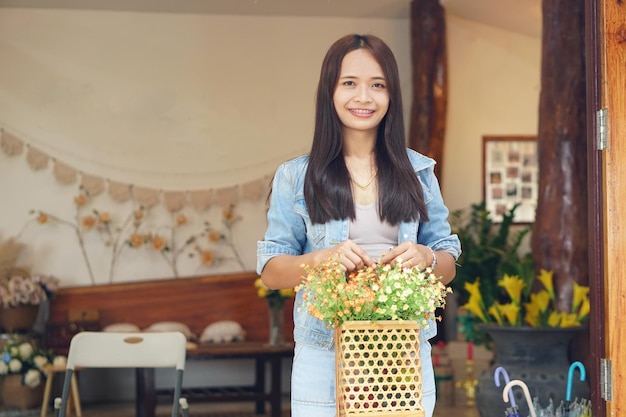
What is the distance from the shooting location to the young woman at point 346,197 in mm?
1843

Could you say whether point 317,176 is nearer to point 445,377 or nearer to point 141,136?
point 445,377

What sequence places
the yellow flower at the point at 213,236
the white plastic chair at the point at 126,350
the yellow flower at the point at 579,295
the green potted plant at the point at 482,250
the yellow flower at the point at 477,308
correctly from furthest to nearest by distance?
the yellow flower at the point at 213,236
the green potted plant at the point at 482,250
the yellow flower at the point at 477,308
the yellow flower at the point at 579,295
the white plastic chair at the point at 126,350

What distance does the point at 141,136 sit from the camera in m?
7.25

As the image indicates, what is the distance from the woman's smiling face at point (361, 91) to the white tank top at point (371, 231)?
0.17 meters

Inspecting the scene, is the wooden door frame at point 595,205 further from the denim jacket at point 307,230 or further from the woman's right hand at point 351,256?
the woman's right hand at point 351,256

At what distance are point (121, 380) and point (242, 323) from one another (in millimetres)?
983

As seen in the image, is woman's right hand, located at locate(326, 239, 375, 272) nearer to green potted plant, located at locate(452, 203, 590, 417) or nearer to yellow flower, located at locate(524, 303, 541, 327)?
green potted plant, located at locate(452, 203, 590, 417)

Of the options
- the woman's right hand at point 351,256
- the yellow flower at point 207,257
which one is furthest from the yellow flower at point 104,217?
the woman's right hand at point 351,256

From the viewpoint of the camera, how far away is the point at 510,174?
7.67 m

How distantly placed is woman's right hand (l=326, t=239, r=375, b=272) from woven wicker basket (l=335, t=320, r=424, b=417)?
12 cm

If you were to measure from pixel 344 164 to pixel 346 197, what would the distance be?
84 mm

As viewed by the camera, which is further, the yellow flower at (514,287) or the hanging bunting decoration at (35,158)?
the hanging bunting decoration at (35,158)

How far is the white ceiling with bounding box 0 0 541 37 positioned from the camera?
697cm

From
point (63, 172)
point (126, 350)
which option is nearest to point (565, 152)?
point (126, 350)
